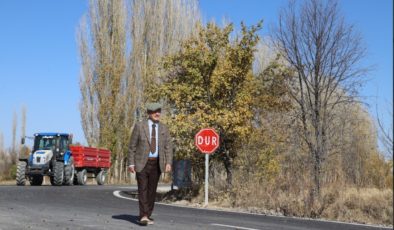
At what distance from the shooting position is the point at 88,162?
1224 inches

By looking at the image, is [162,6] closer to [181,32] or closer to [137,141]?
[181,32]

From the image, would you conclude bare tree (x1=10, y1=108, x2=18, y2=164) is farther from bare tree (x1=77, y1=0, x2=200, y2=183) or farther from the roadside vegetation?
the roadside vegetation

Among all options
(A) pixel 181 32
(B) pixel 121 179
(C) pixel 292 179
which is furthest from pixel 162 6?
(C) pixel 292 179

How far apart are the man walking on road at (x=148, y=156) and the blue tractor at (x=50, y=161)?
17.9 m

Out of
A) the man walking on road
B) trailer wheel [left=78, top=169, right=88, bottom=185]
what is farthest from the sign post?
trailer wheel [left=78, top=169, right=88, bottom=185]

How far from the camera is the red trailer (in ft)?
97.5

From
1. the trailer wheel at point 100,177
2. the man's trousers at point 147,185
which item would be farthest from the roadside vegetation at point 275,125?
the trailer wheel at point 100,177

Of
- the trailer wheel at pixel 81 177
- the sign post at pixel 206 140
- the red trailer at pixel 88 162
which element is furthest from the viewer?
the trailer wheel at pixel 81 177

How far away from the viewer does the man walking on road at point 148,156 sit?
29.2ft

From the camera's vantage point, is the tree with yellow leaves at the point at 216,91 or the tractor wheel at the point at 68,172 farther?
the tractor wheel at the point at 68,172

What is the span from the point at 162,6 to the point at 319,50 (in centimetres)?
2801

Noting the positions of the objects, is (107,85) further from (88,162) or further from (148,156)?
(148,156)

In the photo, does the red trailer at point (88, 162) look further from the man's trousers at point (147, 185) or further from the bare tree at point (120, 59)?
the man's trousers at point (147, 185)

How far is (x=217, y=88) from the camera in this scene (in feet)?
58.3
